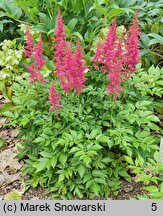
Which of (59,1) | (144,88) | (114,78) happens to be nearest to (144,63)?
(144,88)

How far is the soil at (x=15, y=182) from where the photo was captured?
2.99m

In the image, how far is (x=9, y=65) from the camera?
371cm

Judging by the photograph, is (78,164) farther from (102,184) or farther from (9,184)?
(9,184)

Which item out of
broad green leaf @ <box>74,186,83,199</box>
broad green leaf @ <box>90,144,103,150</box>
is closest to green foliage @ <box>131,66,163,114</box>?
broad green leaf @ <box>90,144,103,150</box>

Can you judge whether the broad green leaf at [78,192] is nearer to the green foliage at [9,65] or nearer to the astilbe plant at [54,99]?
the astilbe plant at [54,99]

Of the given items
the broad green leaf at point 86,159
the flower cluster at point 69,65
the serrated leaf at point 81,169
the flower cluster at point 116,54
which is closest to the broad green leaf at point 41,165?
the serrated leaf at point 81,169

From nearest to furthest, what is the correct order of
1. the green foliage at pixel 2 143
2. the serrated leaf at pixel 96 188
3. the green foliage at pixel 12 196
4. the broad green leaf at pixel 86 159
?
the broad green leaf at pixel 86 159 → the serrated leaf at pixel 96 188 → the green foliage at pixel 12 196 → the green foliage at pixel 2 143

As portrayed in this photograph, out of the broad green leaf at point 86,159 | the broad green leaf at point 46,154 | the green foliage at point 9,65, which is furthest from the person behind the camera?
the green foliage at point 9,65

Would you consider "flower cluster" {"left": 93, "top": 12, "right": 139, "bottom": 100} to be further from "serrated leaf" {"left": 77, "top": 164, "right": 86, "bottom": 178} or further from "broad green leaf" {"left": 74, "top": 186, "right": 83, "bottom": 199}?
"broad green leaf" {"left": 74, "top": 186, "right": 83, "bottom": 199}

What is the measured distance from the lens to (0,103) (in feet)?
13.6

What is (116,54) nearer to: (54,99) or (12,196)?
(54,99)

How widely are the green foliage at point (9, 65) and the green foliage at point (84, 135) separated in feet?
2.18

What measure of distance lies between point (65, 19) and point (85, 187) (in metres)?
1.98

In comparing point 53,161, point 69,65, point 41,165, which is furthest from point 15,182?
point 69,65
